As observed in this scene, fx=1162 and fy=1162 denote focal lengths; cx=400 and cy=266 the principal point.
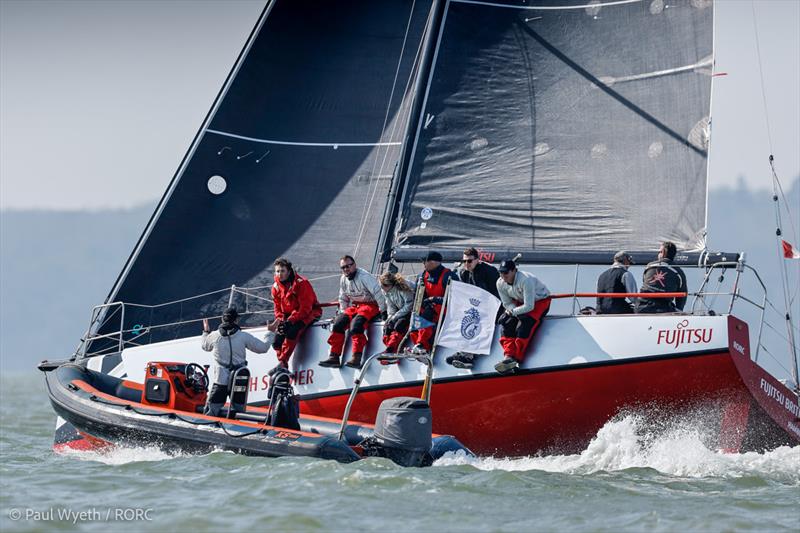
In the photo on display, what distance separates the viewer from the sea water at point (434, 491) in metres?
7.72

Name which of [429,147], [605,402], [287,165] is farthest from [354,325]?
[287,165]

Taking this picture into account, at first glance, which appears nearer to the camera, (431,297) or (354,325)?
(431,297)

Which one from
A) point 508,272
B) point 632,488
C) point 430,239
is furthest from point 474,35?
point 632,488

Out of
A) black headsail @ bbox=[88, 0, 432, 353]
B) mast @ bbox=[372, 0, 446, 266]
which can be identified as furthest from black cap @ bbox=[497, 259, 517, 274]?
black headsail @ bbox=[88, 0, 432, 353]

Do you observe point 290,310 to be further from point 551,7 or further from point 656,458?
point 551,7

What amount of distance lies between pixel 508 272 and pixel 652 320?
132cm

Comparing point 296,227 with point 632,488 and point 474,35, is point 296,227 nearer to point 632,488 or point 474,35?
point 474,35

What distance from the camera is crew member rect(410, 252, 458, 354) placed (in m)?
10.8

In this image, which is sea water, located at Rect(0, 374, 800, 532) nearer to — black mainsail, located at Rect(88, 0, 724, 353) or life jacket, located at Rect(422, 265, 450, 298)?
life jacket, located at Rect(422, 265, 450, 298)

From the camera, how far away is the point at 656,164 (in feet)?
37.9

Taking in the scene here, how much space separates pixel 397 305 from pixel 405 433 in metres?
1.73

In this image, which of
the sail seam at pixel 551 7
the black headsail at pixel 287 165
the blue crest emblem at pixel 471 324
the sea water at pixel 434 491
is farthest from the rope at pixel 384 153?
the sea water at pixel 434 491

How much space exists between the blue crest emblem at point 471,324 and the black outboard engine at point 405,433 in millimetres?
1078

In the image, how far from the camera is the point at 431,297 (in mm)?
10875
